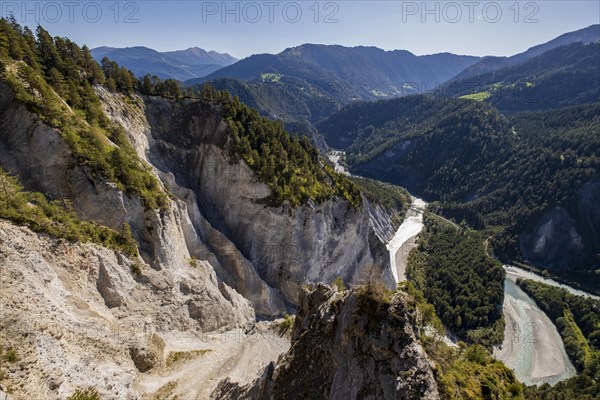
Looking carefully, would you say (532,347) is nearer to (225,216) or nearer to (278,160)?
(278,160)

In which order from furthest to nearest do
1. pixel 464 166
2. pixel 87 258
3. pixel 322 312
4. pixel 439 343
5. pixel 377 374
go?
pixel 464 166 < pixel 87 258 < pixel 322 312 < pixel 439 343 < pixel 377 374

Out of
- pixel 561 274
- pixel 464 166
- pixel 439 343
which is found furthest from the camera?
pixel 464 166

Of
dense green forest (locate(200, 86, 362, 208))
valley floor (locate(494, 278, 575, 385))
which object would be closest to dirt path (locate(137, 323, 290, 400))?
dense green forest (locate(200, 86, 362, 208))

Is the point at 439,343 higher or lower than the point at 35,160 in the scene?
lower

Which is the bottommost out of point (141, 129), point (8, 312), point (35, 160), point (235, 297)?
point (235, 297)

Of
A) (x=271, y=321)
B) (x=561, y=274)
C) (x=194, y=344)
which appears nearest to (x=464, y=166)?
(x=561, y=274)

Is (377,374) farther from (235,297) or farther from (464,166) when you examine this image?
(464,166)

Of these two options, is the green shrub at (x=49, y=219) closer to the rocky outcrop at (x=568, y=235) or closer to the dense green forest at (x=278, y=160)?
the dense green forest at (x=278, y=160)

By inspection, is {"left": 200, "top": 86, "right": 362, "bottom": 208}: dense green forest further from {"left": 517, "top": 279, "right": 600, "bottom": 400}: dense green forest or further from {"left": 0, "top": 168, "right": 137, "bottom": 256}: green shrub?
{"left": 517, "top": 279, "right": 600, "bottom": 400}: dense green forest
